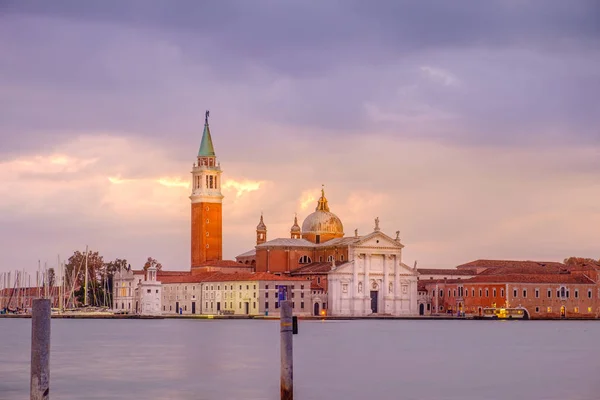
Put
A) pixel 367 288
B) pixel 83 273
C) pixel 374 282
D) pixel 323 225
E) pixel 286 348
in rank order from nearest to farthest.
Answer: pixel 286 348 → pixel 367 288 → pixel 374 282 → pixel 323 225 → pixel 83 273

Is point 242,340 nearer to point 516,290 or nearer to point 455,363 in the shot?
point 455,363

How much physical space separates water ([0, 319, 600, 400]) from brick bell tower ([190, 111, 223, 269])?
51.9 metres

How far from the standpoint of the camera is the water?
2748cm

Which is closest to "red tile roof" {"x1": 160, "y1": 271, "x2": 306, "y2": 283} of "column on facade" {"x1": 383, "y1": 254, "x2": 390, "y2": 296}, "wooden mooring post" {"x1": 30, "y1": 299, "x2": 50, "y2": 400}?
"column on facade" {"x1": 383, "y1": 254, "x2": 390, "y2": 296}

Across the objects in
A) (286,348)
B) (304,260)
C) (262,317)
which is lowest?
(286,348)

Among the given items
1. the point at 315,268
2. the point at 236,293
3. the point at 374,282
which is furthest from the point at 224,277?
the point at 374,282

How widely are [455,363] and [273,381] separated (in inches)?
381

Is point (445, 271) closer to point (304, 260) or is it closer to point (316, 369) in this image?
point (304, 260)

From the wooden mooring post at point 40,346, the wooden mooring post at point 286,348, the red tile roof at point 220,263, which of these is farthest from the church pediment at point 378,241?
the wooden mooring post at point 40,346

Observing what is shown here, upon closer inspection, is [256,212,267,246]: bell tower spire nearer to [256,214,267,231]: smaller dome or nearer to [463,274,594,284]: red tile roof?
[256,214,267,231]: smaller dome

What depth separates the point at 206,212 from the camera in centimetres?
10738

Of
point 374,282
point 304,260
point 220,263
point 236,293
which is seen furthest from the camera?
point 220,263

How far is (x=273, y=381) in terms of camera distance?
29.9 m

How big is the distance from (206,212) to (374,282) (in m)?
16.8
